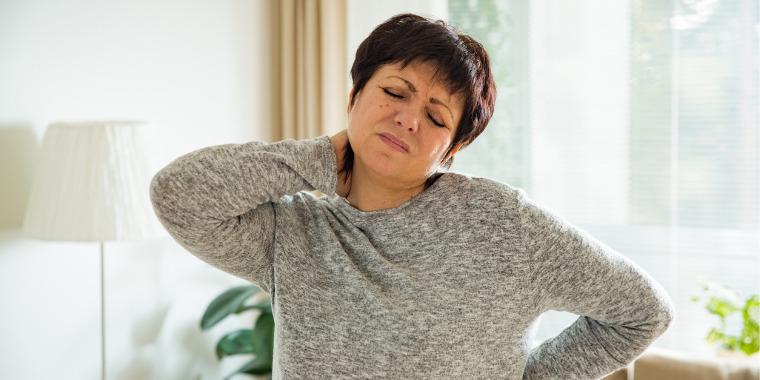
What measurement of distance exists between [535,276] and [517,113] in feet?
6.11

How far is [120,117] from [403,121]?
1.30 metres

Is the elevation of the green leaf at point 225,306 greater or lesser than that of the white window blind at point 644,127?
lesser

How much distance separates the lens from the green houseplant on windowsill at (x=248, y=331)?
2309mm

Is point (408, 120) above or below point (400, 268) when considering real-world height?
above

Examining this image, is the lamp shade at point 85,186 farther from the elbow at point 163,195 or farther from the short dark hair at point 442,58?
the short dark hair at point 442,58

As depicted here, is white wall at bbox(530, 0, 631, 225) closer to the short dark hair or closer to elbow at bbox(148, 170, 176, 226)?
the short dark hair

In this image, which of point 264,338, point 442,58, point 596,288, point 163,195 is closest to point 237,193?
point 163,195

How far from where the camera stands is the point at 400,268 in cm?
113

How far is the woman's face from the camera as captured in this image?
1051 millimetres

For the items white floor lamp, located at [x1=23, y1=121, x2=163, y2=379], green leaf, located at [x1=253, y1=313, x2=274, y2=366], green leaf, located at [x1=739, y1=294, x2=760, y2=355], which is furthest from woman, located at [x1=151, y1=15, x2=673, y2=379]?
green leaf, located at [x1=739, y1=294, x2=760, y2=355]

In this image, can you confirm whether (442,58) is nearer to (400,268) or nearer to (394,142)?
(394,142)

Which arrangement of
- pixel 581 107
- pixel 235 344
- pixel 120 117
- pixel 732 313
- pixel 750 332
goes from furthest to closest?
1. pixel 581 107
2. pixel 235 344
3. pixel 732 313
4. pixel 750 332
5. pixel 120 117

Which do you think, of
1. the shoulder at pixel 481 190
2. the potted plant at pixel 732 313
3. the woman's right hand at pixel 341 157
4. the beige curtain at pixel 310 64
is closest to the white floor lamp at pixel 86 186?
the woman's right hand at pixel 341 157

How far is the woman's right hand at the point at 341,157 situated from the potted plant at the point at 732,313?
1680 mm
